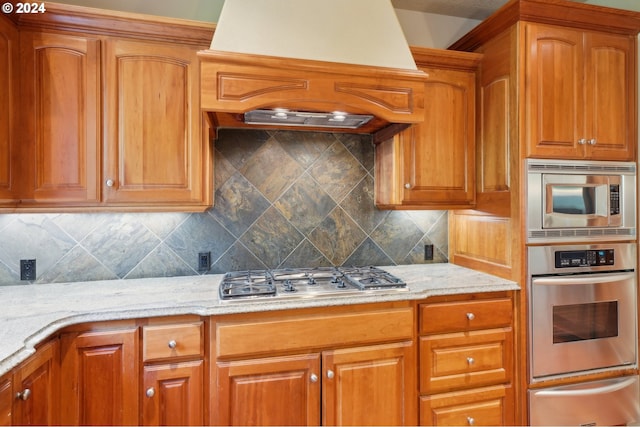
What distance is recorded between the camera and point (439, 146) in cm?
217

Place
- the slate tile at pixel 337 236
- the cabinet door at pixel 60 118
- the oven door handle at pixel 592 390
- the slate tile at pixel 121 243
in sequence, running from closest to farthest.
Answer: the cabinet door at pixel 60 118 → the oven door handle at pixel 592 390 → the slate tile at pixel 121 243 → the slate tile at pixel 337 236

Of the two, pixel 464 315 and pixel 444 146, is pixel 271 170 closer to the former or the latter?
pixel 444 146

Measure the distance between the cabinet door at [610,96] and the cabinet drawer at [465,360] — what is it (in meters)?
1.26

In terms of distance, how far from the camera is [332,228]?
2.38 meters

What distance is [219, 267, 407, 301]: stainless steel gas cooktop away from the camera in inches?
66.0

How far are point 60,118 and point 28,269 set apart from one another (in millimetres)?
927

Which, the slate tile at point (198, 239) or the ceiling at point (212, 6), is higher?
the ceiling at point (212, 6)

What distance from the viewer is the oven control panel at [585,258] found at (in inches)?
76.9

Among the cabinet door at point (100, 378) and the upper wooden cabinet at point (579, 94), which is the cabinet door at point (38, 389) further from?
the upper wooden cabinet at point (579, 94)

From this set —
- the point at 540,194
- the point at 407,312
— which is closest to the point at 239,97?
the point at 407,312

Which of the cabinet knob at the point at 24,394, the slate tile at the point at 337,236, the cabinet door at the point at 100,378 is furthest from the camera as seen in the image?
the slate tile at the point at 337,236

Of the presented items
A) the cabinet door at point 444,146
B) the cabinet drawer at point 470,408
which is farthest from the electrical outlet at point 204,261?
the cabinet drawer at point 470,408

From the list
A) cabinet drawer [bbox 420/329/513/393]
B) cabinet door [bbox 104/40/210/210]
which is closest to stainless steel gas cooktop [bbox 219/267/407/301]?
cabinet drawer [bbox 420/329/513/393]

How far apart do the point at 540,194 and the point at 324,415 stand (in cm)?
170
